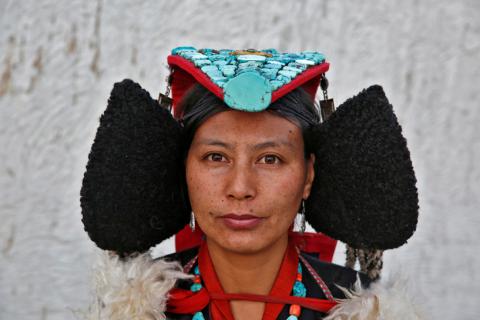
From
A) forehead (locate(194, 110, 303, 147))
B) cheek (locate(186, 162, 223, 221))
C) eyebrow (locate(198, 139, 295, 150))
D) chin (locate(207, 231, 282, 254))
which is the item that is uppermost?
forehead (locate(194, 110, 303, 147))

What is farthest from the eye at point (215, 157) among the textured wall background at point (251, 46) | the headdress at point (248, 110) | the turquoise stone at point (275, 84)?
the textured wall background at point (251, 46)

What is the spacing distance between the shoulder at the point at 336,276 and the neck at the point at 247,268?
134 mm

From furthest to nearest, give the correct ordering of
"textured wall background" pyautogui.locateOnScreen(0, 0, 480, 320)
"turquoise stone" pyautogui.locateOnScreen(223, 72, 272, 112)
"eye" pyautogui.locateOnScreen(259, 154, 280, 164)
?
"textured wall background" pyautogui.locateOnScreen(0, 0, 480, 320) → "eye" pyautogui.locateOnScreen(259, 154, 280, 164) → "turquoise stone" pyautogui.locateOnScreen(223, 72, 272, 112)

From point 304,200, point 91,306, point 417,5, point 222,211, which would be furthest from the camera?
point 417,5

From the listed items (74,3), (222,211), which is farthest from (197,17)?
(222,211)

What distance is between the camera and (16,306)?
2932 mm

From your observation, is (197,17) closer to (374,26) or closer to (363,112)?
(374,26)

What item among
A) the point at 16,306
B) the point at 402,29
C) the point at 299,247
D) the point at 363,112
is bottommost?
the point at 16,306

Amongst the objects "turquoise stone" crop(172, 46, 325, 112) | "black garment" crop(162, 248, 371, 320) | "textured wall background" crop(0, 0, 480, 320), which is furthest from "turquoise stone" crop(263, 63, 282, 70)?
"textured wall background" crop(0, 0, 480, 320)

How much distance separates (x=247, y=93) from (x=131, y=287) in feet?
1.91

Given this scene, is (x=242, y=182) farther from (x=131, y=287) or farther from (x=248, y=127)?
(x=131, y=287)

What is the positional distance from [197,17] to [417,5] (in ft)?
3.16

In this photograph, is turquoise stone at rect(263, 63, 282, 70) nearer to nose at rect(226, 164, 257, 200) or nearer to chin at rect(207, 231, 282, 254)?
nose at rect(226, 164, 257, 200)

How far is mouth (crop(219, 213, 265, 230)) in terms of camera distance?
5.30 feet
